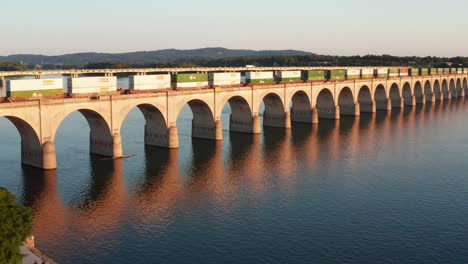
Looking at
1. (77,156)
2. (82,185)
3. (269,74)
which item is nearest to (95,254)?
(82,185)

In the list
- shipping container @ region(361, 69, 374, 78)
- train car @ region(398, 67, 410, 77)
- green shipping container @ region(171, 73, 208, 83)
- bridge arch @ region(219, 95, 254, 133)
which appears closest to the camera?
green shipping container @ region(171, 73, 208, 83)

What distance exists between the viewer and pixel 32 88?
68375 mm

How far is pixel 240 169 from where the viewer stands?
73.4 metres

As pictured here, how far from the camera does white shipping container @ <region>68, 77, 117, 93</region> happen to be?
7238 centimetres

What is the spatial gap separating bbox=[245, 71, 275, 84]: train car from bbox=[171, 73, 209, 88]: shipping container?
1304cm

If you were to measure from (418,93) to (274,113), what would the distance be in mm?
80804

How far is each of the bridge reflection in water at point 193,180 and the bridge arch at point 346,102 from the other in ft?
72.9

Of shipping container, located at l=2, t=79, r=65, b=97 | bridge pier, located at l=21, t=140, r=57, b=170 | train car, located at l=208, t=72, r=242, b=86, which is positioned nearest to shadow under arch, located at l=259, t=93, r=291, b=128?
train car, located at l=208, t=72, r=242, b=86

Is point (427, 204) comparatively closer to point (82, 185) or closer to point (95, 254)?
point (95, 254)

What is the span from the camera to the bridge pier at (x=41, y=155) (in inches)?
2638

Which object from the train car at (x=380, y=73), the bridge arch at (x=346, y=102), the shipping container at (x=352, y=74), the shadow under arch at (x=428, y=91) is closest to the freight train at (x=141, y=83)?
the shipping container at (x=352, y=74)

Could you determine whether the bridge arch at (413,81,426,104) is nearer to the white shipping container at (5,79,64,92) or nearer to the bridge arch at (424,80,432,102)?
the bridge arch at (424,80,432,102)

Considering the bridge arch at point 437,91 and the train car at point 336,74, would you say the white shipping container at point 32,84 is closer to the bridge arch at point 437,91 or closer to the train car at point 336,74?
the train car at point 336,74

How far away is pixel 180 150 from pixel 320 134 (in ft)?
109
